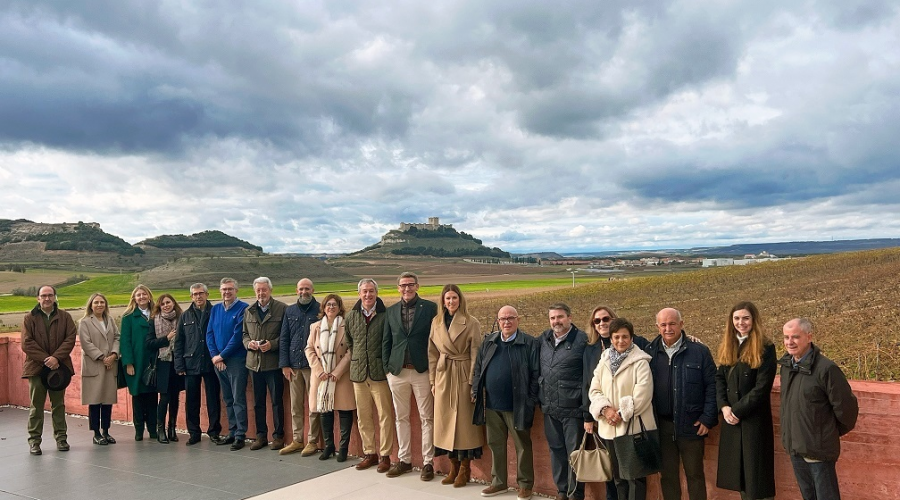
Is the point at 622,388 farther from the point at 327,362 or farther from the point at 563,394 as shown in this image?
the point at 327,362

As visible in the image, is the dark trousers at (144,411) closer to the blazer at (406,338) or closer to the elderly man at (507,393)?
the blazer at (406,338)

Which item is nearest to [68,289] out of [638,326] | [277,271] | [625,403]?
[277,271]

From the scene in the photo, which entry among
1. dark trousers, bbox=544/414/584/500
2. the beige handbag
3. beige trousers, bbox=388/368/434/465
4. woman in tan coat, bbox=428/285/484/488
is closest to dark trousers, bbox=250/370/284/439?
beige trousers, bbox=388/368/434/465

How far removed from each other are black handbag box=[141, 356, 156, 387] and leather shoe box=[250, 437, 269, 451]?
48.7 inches

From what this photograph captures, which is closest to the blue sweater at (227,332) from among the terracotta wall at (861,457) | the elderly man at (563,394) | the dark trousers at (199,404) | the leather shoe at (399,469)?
the dark trousers at (199,404)

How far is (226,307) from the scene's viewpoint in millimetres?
6449

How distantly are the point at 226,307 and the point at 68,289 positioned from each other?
3246 inches

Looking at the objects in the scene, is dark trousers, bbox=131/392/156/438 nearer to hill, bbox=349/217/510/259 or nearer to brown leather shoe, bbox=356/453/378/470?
brown leather shoe, bbox=356/453/378/470

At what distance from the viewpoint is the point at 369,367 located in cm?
559

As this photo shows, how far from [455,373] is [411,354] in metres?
0.42

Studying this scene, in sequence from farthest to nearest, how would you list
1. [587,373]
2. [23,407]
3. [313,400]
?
[23,407] → [313,400] → [587,373]

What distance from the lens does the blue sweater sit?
638 centimetres

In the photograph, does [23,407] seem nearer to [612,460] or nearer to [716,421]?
[612,460]

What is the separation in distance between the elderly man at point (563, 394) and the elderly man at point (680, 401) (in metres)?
0.51
